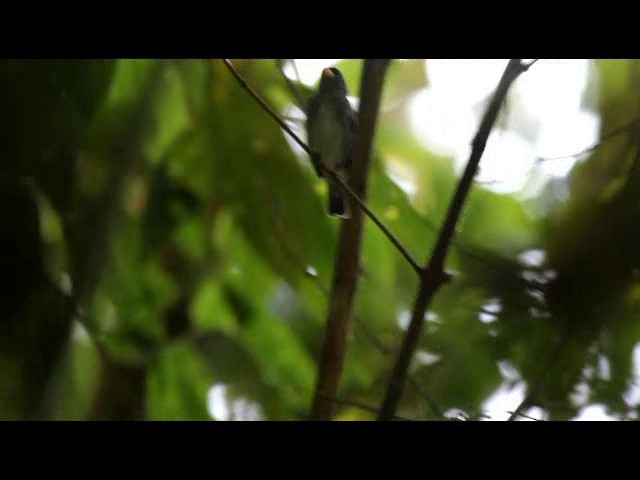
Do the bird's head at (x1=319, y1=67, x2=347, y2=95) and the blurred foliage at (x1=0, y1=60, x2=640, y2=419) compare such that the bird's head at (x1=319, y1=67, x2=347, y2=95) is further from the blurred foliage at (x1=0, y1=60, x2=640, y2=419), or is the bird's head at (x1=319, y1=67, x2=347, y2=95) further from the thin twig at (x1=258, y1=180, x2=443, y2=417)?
the thin twig at (x1=258, y1=180, x2=443, y2=417)

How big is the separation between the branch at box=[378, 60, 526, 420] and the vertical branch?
0.42ft

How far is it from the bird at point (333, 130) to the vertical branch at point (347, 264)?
0.03 meters

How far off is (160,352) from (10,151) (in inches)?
15.4

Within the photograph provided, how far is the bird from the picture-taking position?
1.14 metres

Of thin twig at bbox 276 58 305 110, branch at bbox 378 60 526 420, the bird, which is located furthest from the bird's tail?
branch at bbox 378 60 526 420

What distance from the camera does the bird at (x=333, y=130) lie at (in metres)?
1.14

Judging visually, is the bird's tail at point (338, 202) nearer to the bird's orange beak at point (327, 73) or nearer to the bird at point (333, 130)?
the bird at point (333, 130)

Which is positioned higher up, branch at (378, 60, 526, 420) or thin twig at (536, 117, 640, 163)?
thin twig at (536, 117, 640, 163)

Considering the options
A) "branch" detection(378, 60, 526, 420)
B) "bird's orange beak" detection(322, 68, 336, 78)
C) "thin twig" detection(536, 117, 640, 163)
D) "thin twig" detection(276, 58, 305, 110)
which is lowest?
"branch" detection(378, 60, 526, 420)

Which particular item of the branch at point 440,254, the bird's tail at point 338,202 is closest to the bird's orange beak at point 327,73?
the bird's tail at point 338,202

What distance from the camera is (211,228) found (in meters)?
1.33
